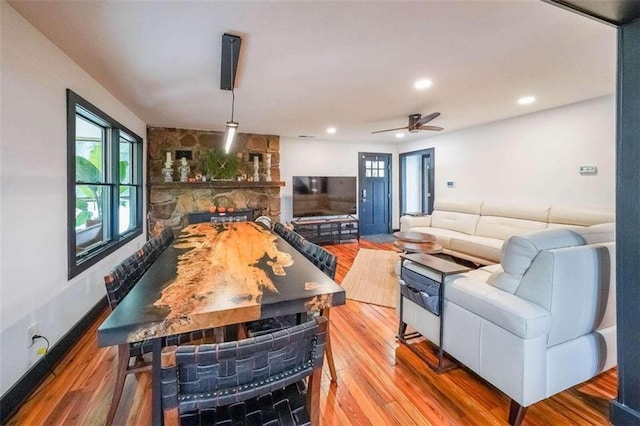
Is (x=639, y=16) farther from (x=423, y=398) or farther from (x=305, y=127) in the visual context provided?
(x=305, y=127)

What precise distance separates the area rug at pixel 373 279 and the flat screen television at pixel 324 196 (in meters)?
1.55

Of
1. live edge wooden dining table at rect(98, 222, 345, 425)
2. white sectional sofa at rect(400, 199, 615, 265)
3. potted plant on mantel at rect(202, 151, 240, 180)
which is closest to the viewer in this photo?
live edge wooden dining table at rect(98, 222, 345, 425)

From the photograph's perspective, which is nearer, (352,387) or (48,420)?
(48,420)

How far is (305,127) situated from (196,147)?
7.13 ft

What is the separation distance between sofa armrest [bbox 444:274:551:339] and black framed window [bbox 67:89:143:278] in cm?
298

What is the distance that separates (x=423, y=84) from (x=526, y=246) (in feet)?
7.11

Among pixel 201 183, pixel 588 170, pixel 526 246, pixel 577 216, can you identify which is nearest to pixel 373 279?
pixel 526 246

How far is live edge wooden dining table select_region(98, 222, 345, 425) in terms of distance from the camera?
1.08 m

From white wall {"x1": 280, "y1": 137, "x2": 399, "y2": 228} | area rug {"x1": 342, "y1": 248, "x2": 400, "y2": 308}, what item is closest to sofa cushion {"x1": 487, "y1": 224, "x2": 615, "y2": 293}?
area rug {"x1": 342, "y1": 248, "x2": 400, "y2": 308}

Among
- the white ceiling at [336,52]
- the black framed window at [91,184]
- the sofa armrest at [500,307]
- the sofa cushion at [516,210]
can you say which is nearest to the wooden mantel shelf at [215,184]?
the black framed window at [91,184]

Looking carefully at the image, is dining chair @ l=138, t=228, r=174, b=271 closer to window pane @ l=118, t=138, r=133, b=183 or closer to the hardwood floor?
the hardwood floor

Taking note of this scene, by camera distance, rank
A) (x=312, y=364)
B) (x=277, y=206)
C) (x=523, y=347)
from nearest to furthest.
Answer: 1. (x=312, y=364)
2. (x=523, y=347)
3. (x=277, y=206)

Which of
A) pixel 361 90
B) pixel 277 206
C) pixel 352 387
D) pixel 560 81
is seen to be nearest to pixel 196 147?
pixel 277 206

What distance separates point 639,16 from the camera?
1356 millimetres
